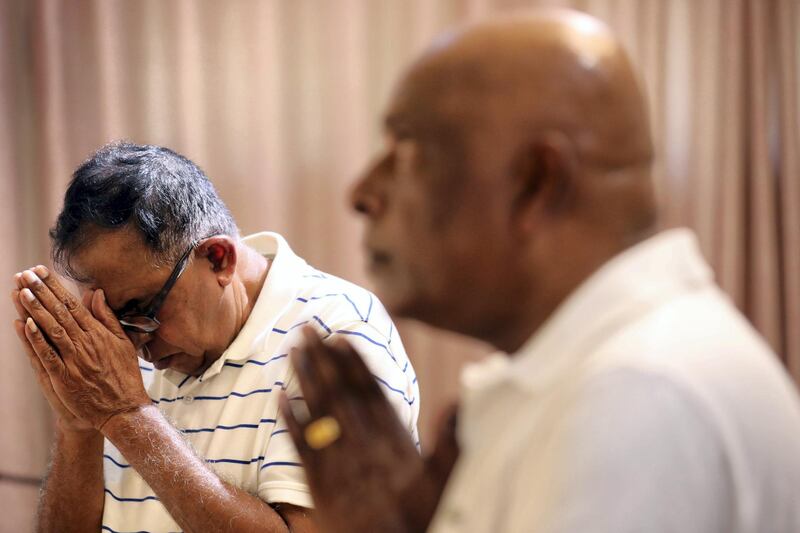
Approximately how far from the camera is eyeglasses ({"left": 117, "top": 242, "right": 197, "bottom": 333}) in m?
1.50

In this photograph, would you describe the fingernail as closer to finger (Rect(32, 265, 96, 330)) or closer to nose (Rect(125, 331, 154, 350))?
finger (Rect(32, 265, 96, 330))

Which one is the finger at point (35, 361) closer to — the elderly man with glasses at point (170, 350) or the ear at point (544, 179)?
the elderly man with glasses at point (170, 350)

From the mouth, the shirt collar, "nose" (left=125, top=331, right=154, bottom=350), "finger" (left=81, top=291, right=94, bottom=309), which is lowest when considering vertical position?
the mouth

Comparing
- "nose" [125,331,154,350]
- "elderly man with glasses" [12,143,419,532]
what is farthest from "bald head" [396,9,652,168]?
"nose" [125,331,154,350]

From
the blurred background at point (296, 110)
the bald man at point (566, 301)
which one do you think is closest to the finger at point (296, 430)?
the bald man at point (566, 301)

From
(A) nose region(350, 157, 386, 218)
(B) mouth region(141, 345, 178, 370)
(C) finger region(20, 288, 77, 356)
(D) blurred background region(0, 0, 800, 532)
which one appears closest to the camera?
(A) nose region(350, 157, 386, 218)

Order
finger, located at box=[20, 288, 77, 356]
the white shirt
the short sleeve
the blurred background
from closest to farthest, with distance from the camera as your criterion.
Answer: the white shirt, the short sleeve, finger, located at box=[20, 288, 77, 356], the blurred background

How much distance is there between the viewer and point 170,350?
5.17ft

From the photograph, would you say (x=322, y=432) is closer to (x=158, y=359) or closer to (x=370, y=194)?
(x=370, y=194)

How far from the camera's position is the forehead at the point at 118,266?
56.8 inches

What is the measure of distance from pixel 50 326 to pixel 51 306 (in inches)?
1.4

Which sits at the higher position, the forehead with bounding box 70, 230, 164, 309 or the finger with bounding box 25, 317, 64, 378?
the forehead with bounding box 70, 230, 164, 309

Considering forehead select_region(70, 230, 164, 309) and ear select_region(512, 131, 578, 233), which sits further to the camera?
forehead select_region(70, 230, 164, 309)

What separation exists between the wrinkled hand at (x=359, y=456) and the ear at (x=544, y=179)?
8.5 inches
